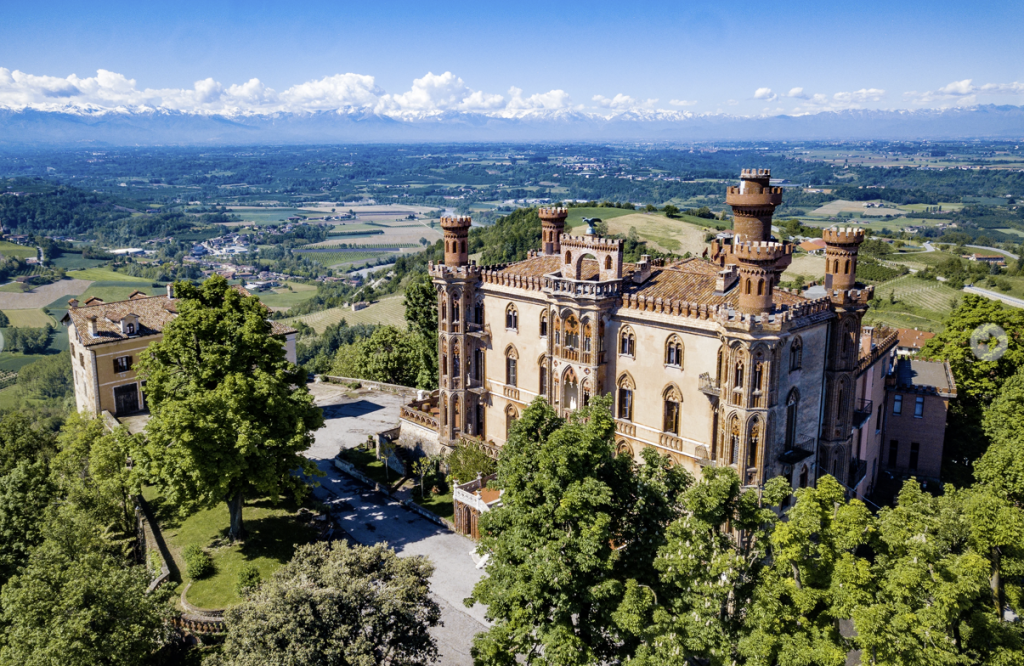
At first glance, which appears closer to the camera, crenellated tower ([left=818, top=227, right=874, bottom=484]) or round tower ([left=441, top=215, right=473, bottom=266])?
crenellated tower ([left=818, top=227, right=874, bottom=484])

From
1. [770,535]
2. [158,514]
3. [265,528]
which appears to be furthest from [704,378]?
[158,514]

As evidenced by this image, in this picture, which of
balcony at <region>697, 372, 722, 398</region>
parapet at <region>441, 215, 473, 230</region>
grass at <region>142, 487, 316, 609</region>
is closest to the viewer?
balcony at <region>697, 372, 722, 398</region>

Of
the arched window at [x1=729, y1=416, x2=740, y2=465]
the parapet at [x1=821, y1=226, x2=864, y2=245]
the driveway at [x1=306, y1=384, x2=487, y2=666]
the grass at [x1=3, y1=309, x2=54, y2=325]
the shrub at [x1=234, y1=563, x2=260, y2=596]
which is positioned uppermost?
the parapet at [x1=821, y1=226, x2=864, y2=245]

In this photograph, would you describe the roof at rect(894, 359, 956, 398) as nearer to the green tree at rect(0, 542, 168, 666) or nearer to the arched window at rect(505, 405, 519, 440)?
the arched window at rect(505, 405, 519, 440)

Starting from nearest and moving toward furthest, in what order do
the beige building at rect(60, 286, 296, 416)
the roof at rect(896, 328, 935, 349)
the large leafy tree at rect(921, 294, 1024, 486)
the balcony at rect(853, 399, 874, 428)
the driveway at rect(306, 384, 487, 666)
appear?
1. the driveway at rect(306, 384, 487, 666)
2. the balcony at rect(853, 399, 874, 428)
3. the large leafy tree at rect(921, 294, 1024, 486)
4. the beige building at rect(60, 286, 296, 416)
5. the roof at rect(896, 328, 935, 349)

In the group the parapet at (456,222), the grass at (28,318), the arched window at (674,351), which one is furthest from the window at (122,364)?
the grass at (28,318)

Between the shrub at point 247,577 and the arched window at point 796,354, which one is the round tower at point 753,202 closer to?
the arched window at point 796,354

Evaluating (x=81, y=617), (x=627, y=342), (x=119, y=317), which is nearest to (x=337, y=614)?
(x=81, y=617)

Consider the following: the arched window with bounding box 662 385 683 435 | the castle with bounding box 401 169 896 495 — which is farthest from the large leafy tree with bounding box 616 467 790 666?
the arched window with bounding box 662 385 683 435
